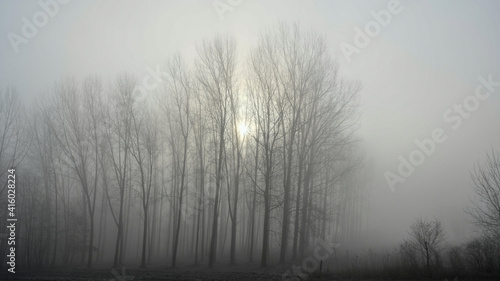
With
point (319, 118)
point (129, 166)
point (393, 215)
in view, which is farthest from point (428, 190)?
point (129, 166)

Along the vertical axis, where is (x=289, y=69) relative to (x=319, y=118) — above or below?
above

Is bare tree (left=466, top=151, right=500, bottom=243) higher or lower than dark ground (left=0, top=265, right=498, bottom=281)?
higher

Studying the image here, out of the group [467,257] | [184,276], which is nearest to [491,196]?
[467,257]

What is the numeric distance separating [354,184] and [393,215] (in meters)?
34.1

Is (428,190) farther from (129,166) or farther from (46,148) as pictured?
(46,148)

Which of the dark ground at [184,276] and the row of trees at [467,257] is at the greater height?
the row of trees at [467,257]

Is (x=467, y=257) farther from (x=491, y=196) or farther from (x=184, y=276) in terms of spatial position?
(x=184, y=276)

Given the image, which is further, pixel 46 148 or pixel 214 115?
pixel 46 148

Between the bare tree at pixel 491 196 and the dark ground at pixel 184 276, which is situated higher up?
the bare tree at pixel 491 196

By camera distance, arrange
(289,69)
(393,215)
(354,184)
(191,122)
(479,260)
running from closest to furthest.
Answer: (479,260) → (289,69) → (191,122) → (354,184) → (393,215)

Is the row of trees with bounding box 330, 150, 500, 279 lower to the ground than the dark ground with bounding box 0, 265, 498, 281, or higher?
higher

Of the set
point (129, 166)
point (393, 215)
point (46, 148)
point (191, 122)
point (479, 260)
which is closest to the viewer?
point (479, 260)

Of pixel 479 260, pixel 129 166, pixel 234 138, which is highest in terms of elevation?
pixel 234 138

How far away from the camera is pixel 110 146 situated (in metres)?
28.3
